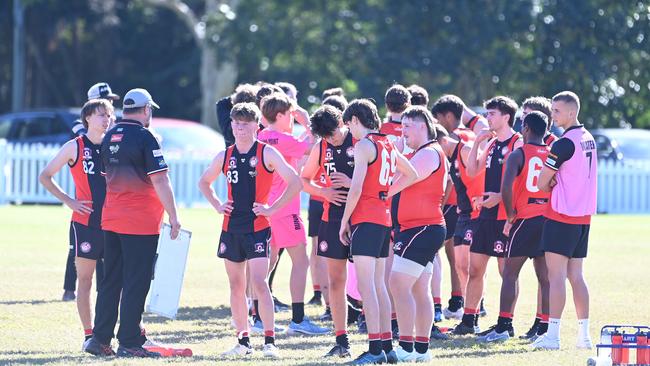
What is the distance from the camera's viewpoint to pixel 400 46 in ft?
107

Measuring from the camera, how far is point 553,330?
9836 mm

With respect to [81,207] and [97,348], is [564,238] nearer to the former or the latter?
[97,348]

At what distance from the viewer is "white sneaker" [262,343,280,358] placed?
9352 millimetres

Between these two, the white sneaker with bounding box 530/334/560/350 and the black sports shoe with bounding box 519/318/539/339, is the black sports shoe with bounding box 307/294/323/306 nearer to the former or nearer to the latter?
the black sports shoe with bounding box 519/318/539/339

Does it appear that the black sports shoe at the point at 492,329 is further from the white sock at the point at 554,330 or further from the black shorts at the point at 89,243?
the black shorts at the point at 89,243

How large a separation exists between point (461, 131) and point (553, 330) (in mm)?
2286

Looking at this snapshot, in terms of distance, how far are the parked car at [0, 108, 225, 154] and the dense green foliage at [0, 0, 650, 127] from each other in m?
6.94

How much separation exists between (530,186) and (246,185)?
2469 millimetres

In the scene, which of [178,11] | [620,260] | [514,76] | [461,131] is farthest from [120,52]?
[461,131]

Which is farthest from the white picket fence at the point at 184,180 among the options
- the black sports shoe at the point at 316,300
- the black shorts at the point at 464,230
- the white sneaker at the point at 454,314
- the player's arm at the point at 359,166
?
the player's arm at the point at 359,166

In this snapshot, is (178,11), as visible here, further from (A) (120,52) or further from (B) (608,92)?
(B) (608,92)

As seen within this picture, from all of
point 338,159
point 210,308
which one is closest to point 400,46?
point 210,308

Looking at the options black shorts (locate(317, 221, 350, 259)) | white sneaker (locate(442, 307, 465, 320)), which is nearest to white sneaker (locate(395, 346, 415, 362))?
black shorts (locate(317, 221, 350, 259))

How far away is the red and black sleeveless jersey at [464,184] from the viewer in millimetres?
11328
